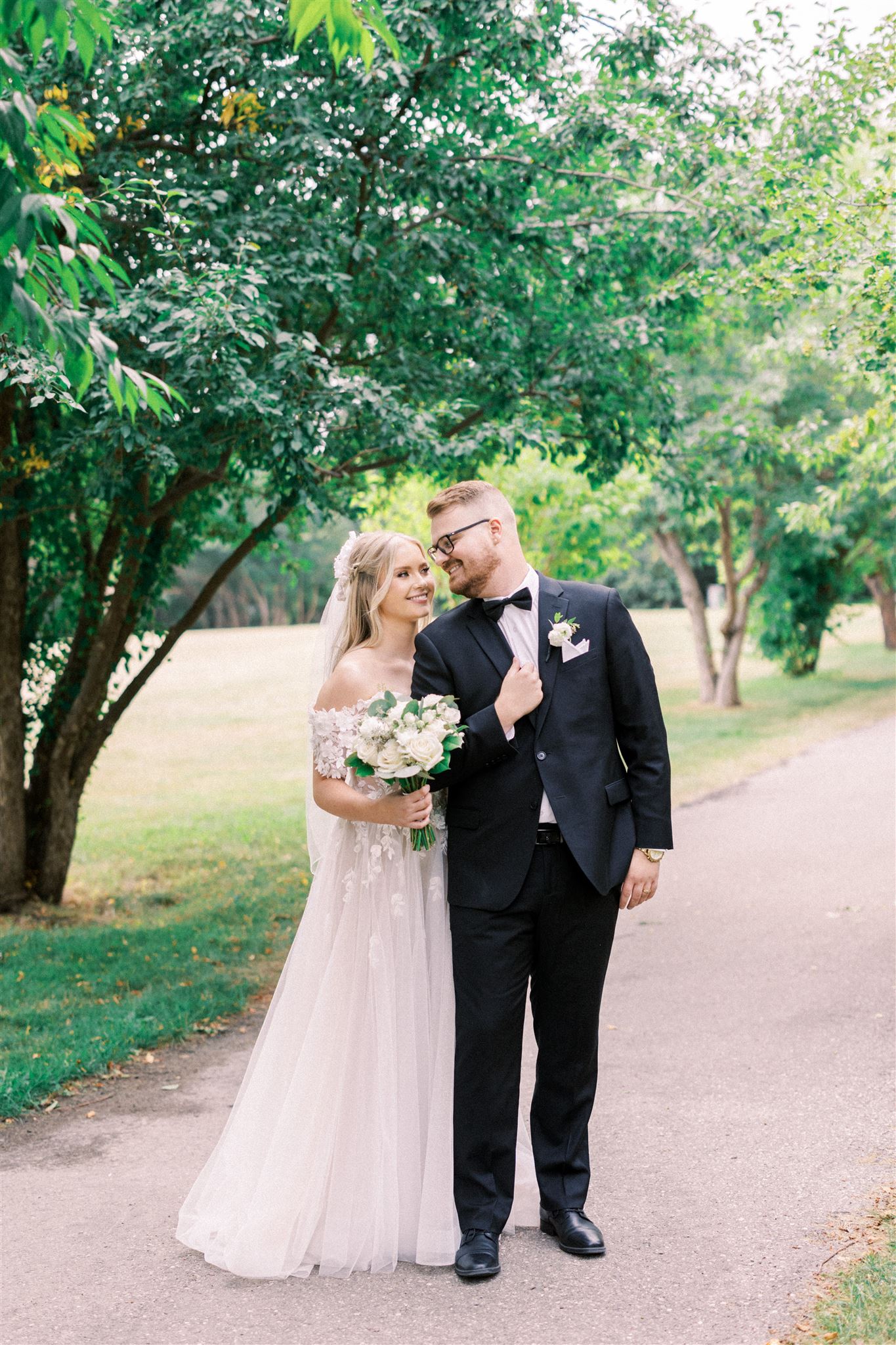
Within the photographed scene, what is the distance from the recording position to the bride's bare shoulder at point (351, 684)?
410cm

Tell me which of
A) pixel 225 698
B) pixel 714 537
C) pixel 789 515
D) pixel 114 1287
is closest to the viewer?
pixel 114 1287

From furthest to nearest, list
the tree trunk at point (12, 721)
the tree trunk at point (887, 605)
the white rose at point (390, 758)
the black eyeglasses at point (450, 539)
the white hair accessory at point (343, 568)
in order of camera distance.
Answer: the tree trunk at point (887, 605), the tree trunk at point (12, 721), the white hair accessory at point (343, 568), the black eyeglasses at point (450, 539), the white rose at point (390, 758)

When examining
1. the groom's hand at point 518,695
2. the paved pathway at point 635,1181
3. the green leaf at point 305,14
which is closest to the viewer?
the green leaf at point 305,14

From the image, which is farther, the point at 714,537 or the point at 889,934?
the point at 714,537

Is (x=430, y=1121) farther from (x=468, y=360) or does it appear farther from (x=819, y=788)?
(x=819, y=788)

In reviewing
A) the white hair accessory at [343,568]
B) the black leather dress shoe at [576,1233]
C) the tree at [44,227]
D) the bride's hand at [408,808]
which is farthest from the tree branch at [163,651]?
the black leather dress shoe at [576,1233]

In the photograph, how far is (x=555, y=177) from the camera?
815 cm

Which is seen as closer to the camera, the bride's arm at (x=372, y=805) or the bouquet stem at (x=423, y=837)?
the bride's arm at (x=372, y=805)

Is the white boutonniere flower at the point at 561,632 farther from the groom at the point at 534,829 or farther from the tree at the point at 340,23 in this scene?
the tree at the point at 340,23

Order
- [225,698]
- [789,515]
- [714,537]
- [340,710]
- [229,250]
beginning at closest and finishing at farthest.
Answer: [340,710] → [229,250] → [789,515] → [714,537] → [225,698]

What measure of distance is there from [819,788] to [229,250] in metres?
9.59

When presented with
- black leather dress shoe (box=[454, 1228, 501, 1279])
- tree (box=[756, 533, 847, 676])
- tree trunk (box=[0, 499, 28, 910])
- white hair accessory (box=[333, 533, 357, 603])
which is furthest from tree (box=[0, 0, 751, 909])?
tree (box=[756, 533, 847, 676])

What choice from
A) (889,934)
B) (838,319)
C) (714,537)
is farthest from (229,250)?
(714,537)

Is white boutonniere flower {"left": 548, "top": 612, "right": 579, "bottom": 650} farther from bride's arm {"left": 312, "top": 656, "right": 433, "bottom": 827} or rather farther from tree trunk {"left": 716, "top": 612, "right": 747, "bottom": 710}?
tree trunk {"left": 716, "top": 612, "right": 747, "bottom": 710}
